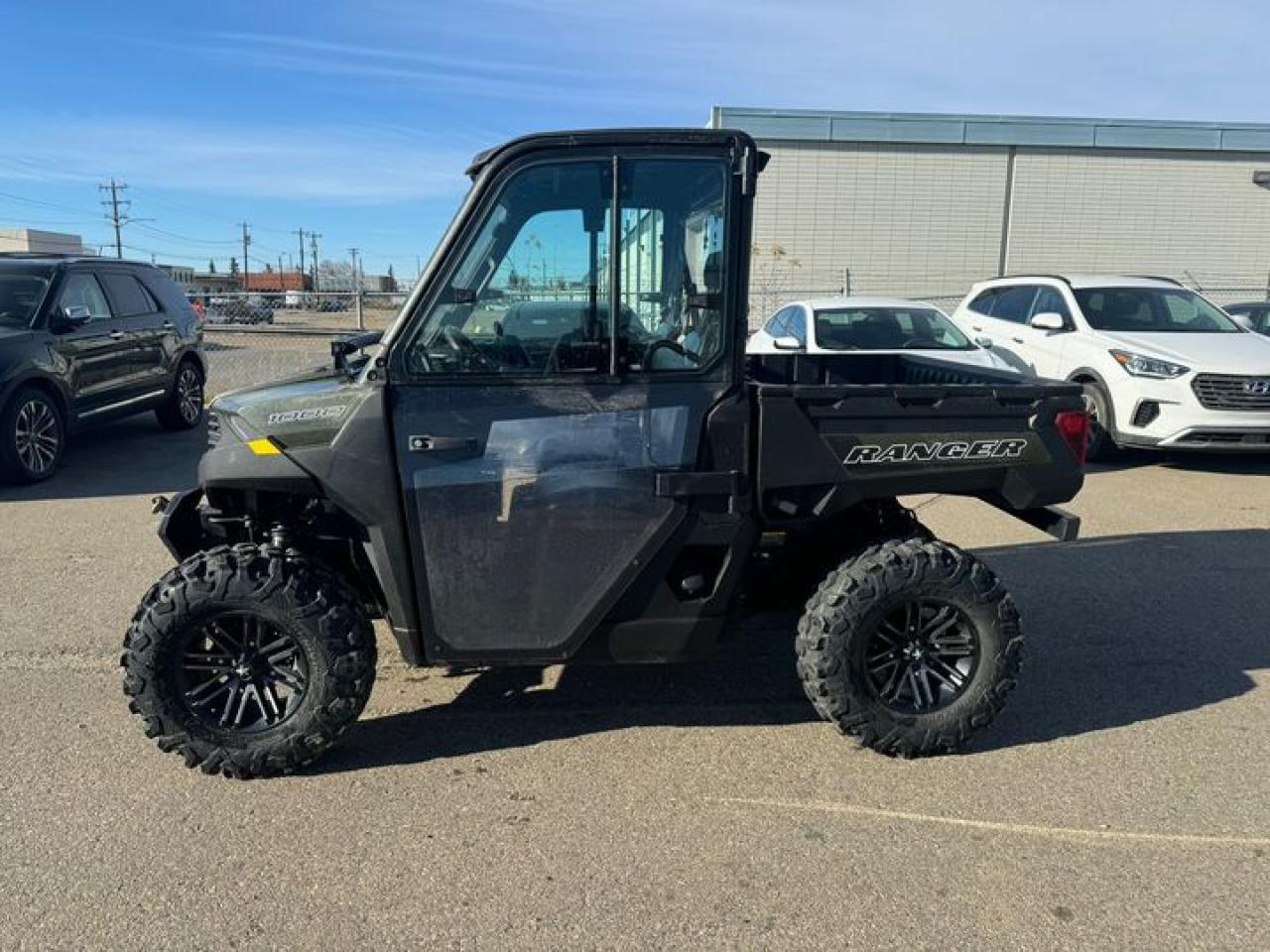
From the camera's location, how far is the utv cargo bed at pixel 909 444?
325cm

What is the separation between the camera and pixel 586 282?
312 centimetres

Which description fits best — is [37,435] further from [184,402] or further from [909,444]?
[909,444]

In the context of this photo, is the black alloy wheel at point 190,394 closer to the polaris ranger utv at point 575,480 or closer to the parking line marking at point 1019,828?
the polaris ranger utv at point 575,480

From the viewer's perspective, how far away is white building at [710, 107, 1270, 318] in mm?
21531

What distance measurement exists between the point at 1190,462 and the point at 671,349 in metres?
7.97

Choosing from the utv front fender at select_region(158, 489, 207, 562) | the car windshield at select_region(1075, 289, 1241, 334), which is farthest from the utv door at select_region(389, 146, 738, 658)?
the car windshield at select_region(1075, 289, 1241, 334)

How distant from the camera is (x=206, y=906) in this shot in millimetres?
2596

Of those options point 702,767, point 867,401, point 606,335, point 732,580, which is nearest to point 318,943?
point 702,767


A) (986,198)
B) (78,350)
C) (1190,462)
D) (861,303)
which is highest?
(986,198)

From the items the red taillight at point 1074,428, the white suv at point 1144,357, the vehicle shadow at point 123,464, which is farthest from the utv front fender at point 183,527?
the white suv at point 1144,357

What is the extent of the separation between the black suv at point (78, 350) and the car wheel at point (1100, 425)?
9149mm

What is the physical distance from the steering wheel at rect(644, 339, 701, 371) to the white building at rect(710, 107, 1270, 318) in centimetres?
1820

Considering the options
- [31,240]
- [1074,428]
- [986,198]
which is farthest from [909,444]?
[31,240]

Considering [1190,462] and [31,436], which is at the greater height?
[31,436]
